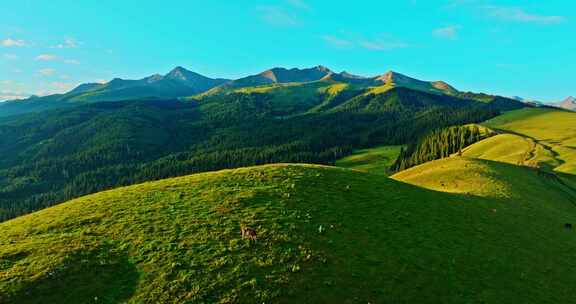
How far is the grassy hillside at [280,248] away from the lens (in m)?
20.7

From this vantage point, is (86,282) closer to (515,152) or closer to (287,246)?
(287,246)

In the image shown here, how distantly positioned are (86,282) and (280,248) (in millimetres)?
12487

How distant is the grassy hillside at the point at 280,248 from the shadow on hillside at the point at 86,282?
3.0 inches

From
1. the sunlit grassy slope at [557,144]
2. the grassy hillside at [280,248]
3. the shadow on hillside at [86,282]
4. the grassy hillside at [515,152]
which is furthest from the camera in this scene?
the grassy hillside at [515,152]

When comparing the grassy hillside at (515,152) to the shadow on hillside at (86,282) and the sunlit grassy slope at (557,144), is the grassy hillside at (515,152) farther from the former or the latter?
the shadow on hillside at (86,282)

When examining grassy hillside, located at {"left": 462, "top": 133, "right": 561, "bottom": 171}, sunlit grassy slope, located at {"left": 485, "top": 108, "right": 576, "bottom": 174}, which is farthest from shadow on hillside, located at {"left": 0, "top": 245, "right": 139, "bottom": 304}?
sunlit grassy slope, located at {"left": 485, "top": 108, "right": 576, "bottom": 174}

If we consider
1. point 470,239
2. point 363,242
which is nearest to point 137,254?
point 363,242

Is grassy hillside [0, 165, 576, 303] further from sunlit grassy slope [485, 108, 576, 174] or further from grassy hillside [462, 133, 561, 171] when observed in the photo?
sunlit grassy slope [485, 108, 576, 174]

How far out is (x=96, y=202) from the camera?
114 ft

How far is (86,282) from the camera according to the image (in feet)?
69.1

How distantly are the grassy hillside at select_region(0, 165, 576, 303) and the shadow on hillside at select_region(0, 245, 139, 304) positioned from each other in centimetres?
8

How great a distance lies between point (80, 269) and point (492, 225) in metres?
39.6

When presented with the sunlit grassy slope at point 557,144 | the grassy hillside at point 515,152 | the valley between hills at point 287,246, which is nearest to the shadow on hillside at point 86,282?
the valley between hills at point 287,246

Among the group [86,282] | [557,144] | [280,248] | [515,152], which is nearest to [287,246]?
[280,248]
